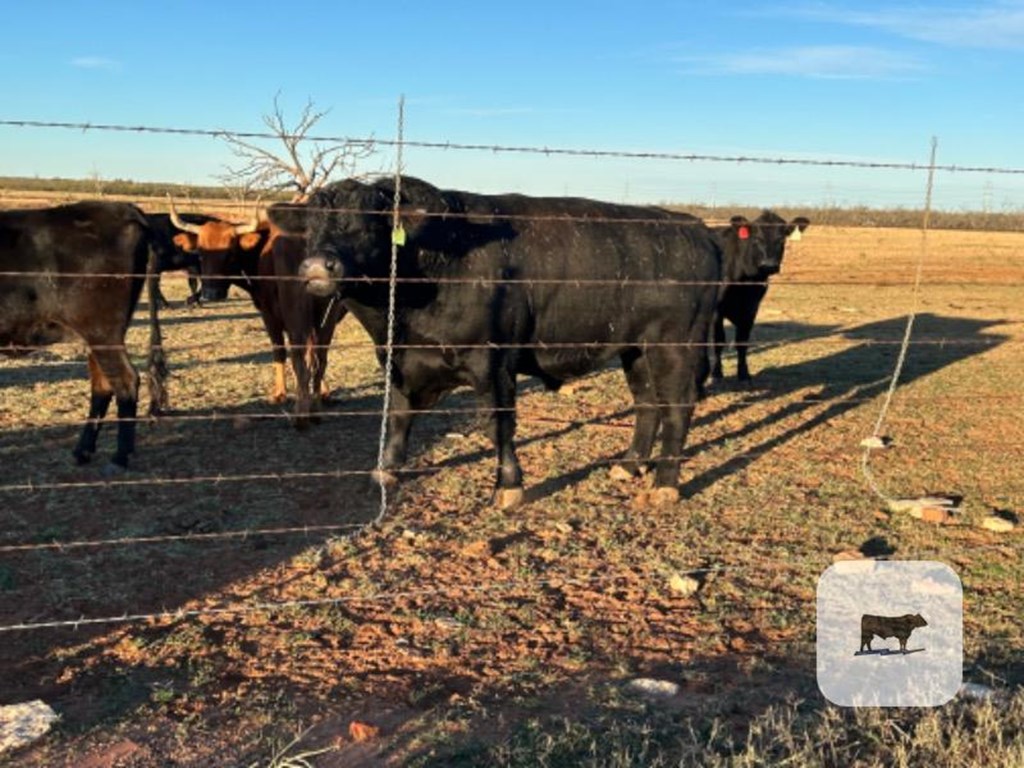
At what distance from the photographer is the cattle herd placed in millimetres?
6035

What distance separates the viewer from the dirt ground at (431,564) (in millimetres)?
3812

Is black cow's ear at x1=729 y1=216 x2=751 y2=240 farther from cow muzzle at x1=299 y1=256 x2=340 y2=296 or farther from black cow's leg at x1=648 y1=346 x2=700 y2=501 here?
cow muzzle at x1=299 y1=256 x2=340 y2=296

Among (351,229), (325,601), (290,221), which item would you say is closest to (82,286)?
(290,221)

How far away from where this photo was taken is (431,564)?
17.5 ft

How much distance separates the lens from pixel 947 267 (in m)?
29.0

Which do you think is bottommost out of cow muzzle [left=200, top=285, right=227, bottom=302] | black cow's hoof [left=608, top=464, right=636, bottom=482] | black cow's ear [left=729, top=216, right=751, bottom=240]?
black cow's hoof [left=608, top=464, right=636, bottom=482]

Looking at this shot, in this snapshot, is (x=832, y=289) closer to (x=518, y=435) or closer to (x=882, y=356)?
(x=882, y=356)

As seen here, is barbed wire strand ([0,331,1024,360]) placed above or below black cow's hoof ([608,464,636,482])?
above

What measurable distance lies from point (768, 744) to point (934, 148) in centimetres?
375

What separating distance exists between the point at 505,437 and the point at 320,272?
169cm

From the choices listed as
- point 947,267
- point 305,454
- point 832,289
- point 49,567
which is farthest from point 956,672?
point 947,267

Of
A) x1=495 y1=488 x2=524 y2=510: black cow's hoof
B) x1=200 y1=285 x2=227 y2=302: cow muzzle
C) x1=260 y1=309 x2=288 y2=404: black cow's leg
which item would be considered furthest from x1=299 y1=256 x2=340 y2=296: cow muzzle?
x1=200 y1=285 x2=227 y2=302: cow muzzle

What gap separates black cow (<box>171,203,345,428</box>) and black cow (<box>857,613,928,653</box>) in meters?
4.32

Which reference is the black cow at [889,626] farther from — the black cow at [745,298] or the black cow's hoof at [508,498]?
the black cow at [745,298]
